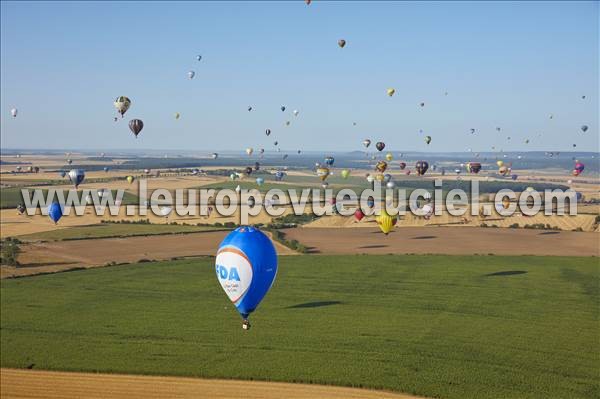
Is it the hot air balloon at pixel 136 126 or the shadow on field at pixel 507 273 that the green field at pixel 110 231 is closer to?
the hot air balloon at pixel 136 126

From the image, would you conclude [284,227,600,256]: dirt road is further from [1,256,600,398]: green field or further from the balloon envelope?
the balloon envelope

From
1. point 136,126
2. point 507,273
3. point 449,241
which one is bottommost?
point 507,273

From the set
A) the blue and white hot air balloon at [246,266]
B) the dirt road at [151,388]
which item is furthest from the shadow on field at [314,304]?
the blue and white hot air balloon at [246,266]

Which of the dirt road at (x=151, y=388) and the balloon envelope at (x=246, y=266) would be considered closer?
the balloon envelope at (x=246, y=266)

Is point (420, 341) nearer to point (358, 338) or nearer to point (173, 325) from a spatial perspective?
point (358, 338)

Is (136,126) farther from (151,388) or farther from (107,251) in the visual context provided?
(151,388)

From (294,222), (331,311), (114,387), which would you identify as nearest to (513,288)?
(331,311)

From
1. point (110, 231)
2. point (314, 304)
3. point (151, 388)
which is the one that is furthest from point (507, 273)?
point (110, 231)
